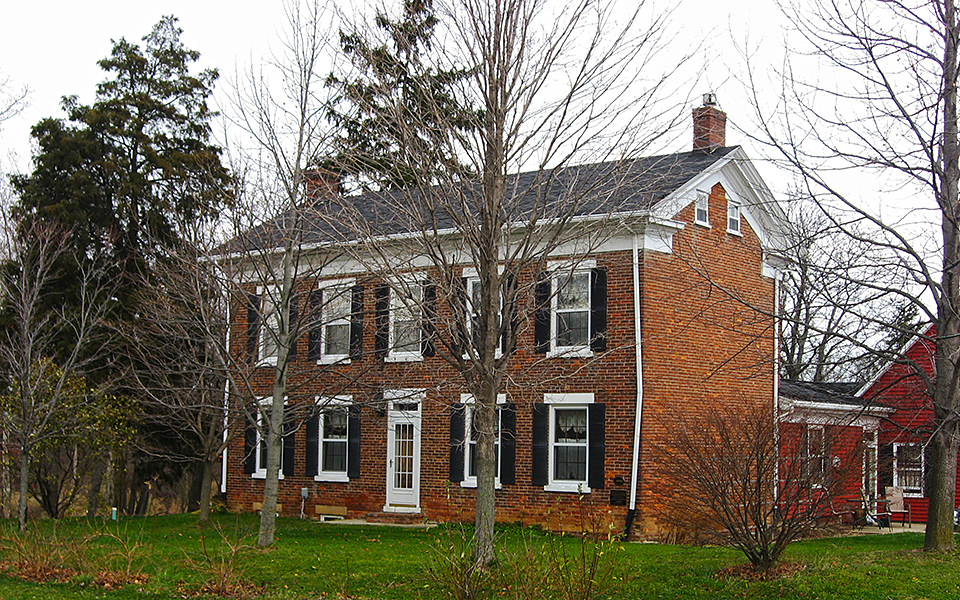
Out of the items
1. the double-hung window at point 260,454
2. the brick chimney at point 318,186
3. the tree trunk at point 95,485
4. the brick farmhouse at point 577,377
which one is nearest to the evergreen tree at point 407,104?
the brick chimney at point 318,186

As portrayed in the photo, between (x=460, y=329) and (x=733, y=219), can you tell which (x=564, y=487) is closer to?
(x=733, y=219)

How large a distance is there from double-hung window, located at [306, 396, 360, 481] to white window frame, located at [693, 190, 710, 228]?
8516mm

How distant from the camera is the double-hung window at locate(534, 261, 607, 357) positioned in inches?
712

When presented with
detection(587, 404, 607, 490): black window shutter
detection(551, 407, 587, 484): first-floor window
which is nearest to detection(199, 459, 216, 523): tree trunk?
detection(551, 407, 587, 484): first-floor window

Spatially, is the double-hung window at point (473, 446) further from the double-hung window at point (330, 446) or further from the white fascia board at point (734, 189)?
the white fascia board at point (734, 189)

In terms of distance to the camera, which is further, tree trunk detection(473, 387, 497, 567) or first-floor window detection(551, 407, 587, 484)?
first-floor window detection(551, 407, 587, 484)

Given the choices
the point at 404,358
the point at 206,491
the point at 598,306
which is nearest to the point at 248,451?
the point at 206,491

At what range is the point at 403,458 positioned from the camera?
68.9 feet

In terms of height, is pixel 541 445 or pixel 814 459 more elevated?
pixel 814 459

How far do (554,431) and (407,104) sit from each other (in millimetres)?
8726

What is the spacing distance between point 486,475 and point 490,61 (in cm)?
485

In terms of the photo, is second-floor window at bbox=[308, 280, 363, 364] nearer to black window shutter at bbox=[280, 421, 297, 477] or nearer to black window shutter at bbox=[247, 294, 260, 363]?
black window shutter at bbox=[247, 294, 260, 363]

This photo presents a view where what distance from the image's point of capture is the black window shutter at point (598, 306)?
18016 millimetres

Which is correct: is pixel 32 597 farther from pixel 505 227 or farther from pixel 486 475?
pixel 505 227
